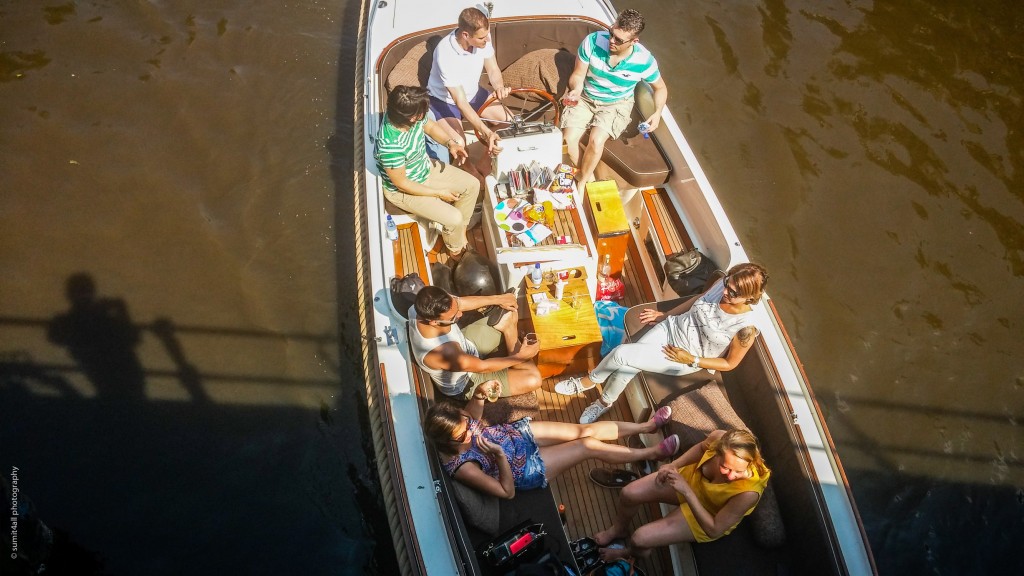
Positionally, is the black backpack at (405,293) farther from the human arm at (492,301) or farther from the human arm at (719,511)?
the human arm at (719,511)

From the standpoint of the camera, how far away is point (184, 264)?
17.5 ft

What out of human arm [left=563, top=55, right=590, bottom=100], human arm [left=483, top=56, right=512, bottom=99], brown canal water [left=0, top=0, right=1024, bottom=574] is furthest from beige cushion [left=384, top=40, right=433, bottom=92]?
brown canal water [left=0, top=0, right=1024, bottom=574]

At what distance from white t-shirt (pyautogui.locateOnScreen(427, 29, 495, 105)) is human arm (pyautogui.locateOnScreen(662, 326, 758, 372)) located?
2443 millimetres

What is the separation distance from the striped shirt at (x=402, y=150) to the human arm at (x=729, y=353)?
1865 millimetres

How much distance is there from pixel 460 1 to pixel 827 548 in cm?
482

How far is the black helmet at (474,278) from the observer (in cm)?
398

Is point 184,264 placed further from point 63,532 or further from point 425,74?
point 425,74

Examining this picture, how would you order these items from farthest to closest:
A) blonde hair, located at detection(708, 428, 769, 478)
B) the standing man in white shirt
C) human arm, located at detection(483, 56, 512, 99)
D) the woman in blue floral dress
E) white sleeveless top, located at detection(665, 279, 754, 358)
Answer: human arm, located at detection(483, 56, 512, 99), the standing man in white shirt, white sleeveless top, located at detection(665, 279, 754, 358), the woman in blue floral dress, blonde hair, located at detection(708, 428, 769, 478)

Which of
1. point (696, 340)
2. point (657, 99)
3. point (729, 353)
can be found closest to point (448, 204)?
point (657, 99)

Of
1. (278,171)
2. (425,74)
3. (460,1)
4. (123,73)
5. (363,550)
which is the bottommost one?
(363,550)

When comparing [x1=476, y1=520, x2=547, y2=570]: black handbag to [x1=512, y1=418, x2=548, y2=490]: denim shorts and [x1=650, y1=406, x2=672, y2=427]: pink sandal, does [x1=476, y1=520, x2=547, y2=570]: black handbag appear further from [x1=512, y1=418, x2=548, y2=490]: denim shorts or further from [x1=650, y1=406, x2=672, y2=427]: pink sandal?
[x1=650, y1=406, x2=672, y2=427]: pink sandal

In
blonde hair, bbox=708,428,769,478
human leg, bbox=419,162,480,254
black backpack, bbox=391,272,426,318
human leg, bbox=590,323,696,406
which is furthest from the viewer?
human leg, bbox=419,162,480,254

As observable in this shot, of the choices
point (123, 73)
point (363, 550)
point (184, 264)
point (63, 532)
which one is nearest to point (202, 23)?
point (123, 73)

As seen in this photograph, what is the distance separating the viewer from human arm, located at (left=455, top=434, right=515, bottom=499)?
3057mm
